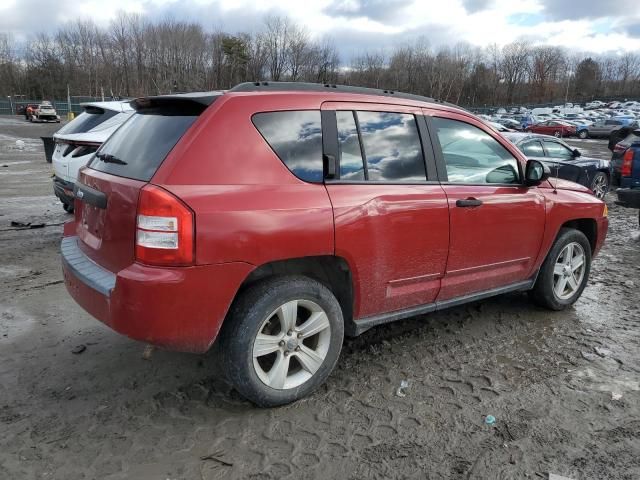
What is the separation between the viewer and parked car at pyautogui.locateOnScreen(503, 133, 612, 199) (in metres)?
10.9

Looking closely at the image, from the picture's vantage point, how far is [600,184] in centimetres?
1156

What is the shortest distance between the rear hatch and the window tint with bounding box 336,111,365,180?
82 cm

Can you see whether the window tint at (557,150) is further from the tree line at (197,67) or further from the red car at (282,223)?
the tree line at (197,67)

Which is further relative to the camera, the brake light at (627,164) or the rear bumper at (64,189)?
the brake light at (627,164)

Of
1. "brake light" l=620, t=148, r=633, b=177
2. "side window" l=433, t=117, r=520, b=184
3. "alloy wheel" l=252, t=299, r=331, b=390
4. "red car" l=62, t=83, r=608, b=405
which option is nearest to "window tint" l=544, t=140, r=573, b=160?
"brake light" l=620, t=148, r=633, b=177

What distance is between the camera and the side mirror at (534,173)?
13.4ft

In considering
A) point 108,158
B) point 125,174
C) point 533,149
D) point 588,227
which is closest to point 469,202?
point 588,227

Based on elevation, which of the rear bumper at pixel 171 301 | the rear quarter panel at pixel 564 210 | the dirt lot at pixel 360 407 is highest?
the rear quarter panel at pixel 564 210

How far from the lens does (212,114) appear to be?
2.79 meters

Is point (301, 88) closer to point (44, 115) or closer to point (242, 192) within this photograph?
point (242, 192)

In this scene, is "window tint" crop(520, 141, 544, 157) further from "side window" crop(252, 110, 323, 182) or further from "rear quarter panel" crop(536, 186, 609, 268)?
"side window" crop(252, 110, 323, 182)

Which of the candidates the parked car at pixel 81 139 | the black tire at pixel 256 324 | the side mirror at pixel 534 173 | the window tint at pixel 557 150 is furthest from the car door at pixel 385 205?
the window tint at pixel 557 150

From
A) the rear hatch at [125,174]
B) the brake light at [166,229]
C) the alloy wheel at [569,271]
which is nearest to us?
the brake light at [166,229]

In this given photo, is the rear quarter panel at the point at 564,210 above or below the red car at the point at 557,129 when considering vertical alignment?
below
